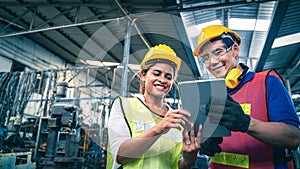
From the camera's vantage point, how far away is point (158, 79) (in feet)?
4.46

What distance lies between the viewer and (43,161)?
9.68ft

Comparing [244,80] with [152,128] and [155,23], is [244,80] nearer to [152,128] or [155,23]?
[152,128]

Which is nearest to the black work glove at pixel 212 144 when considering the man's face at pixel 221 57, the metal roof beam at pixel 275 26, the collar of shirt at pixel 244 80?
the collar of shirt at pixel 244 80

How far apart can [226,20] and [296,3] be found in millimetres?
1424

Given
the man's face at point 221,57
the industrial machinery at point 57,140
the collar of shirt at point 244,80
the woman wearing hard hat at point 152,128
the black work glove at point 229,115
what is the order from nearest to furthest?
the black work glove at point 229,115, the woman wearing hard hat at point 152,128, the collar of shirt at point 244,80, the man's face at point 221,57, the industrial machinery at point 57,140

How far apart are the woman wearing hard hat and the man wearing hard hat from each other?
0.51 ft

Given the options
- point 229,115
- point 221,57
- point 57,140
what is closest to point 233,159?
point 229,115

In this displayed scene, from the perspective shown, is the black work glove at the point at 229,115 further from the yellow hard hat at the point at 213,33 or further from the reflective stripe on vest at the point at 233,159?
the yellow hard hat at the point at 213,33

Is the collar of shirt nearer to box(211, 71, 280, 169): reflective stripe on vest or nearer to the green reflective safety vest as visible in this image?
box(211, 71, 280, 169): reflective stripe on vest

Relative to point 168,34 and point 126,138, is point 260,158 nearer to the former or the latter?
point 126,138

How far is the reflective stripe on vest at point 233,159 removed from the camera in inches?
44.9

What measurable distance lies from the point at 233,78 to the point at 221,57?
0.60ft

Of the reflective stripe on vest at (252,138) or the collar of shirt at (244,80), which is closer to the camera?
the reflective stripe on vest at (252,138)

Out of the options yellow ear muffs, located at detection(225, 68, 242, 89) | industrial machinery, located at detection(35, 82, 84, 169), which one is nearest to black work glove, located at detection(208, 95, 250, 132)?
yellow ear muffs, located at detection(225, 68, 242, 89)
